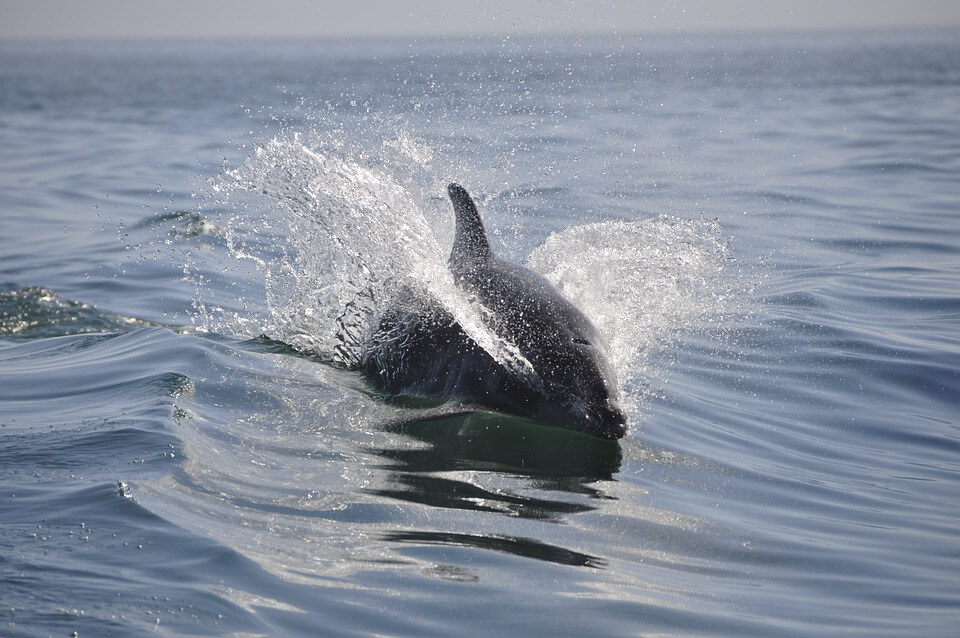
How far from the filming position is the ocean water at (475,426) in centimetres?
477

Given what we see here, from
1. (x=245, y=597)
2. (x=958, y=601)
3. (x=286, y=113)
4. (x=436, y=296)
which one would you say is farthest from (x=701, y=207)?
(x=286, y=113)

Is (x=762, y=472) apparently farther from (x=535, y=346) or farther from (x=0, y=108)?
(x=0, y=108)

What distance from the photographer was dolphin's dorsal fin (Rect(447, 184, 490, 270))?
7.71 m

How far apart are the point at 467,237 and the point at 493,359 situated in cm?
136

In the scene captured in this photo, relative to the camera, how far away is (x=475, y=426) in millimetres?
6973

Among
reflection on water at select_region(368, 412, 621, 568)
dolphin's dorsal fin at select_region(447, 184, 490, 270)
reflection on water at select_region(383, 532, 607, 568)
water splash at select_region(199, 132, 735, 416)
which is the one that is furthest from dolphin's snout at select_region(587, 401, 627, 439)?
dolphin's dorsal fin at select_region(447, 184, 490, 270)

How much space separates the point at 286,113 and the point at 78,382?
94.2 ft

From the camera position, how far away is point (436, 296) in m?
7.41

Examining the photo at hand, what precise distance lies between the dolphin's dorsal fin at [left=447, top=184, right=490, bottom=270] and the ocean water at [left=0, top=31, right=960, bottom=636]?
277 mm

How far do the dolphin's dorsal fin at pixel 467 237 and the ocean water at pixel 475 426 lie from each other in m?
0.28

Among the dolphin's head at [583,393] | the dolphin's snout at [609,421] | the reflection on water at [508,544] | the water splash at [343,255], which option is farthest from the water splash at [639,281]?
the reflection on water at [508,544]

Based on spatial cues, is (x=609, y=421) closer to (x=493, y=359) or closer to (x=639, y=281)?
(x=493, y=359)

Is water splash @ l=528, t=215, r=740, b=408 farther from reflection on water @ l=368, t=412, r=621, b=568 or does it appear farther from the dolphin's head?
reflection on water @ l=368, t=412, r=621, b=568

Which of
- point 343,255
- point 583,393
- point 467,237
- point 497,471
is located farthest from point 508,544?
point 343,255
